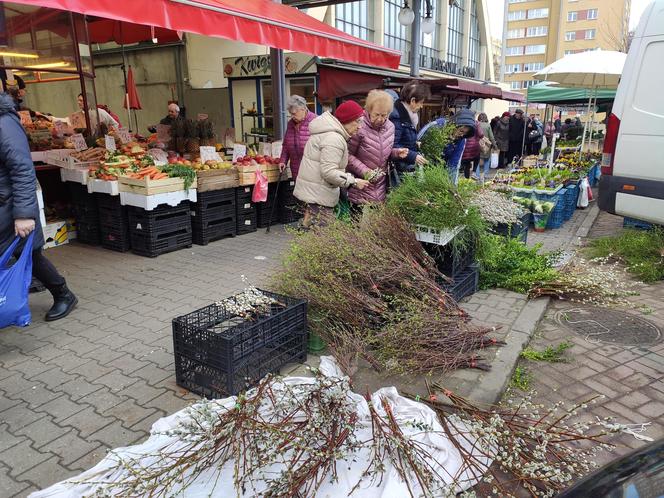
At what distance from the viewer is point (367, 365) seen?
3.52 meters

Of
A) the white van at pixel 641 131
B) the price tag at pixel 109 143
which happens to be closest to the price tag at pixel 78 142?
the price tag at pixel 109 143

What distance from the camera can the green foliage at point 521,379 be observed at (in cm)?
343

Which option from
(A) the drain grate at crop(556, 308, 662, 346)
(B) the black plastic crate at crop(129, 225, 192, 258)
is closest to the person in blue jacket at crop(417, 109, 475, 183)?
(A) the drain grate at crop(556, 308, 662, 346)

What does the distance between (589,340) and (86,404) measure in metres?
3.88

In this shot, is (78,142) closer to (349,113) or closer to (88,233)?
(88,233)

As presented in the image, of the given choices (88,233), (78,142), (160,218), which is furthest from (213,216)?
(78,142)

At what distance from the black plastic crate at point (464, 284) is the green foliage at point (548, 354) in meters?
0.76

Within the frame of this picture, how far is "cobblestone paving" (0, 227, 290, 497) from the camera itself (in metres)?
2.75

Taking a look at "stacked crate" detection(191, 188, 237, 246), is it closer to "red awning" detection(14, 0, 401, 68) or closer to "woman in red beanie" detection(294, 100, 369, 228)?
"woman in red beanie" detection(294, 100, 369, 228)

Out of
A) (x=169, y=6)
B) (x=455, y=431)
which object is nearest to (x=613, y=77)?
(x=169, y=6)

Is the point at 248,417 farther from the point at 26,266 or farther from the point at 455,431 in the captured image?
the point at 26,266

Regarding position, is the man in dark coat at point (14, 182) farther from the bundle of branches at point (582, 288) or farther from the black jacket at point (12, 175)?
Result: the bundle of branches at point (582, 288)

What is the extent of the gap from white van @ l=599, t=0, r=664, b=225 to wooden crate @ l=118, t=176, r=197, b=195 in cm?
539

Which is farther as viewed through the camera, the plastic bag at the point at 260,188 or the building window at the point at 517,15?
the building window at the point at 517,15
